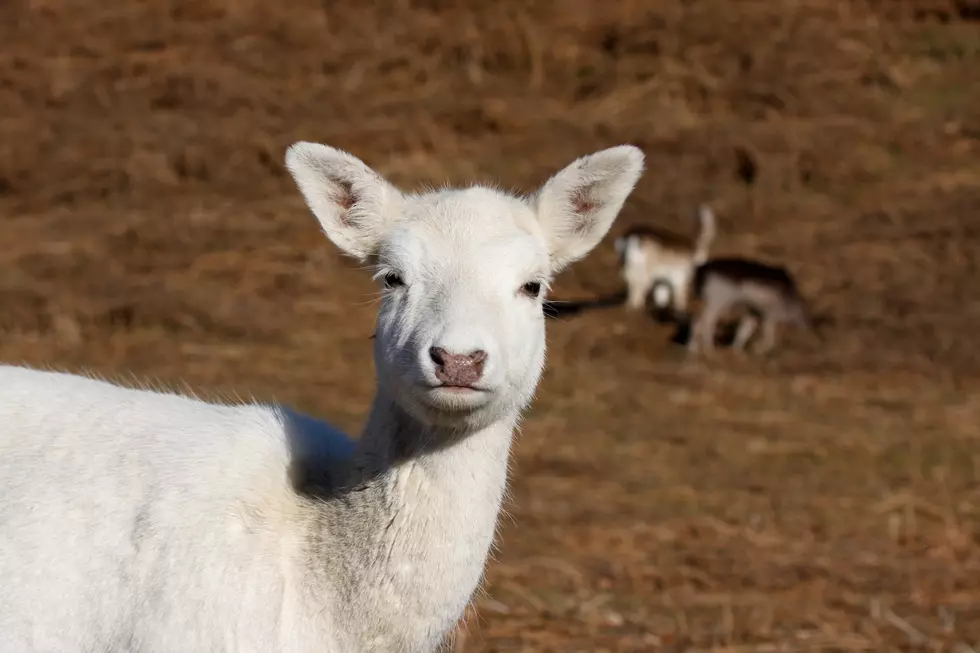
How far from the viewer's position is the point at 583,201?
5789mm

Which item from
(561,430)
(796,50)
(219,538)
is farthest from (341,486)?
(796,50)

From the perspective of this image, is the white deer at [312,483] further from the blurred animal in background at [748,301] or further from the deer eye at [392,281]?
the blurred animal in background at [748,301]

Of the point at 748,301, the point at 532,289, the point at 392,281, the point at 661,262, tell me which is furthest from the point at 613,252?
the point at 392,281

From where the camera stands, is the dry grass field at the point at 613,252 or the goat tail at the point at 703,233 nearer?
the dry grass field at the point at 613,252

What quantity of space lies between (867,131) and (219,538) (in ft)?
50.1

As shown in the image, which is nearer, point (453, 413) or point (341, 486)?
point (453, 413)

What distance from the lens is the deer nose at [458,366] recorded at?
4.76 m

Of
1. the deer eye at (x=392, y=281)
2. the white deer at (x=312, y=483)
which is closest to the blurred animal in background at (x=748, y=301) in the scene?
the white deer at (x=312, y=483)

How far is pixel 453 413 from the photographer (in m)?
4.98

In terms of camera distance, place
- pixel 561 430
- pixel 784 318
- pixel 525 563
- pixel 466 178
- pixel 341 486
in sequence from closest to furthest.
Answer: pixel 341 486, pixel 525 563, pixel 561 430, pixel 784 318, pixel 466 178

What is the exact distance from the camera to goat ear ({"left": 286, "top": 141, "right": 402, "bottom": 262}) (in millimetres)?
5523

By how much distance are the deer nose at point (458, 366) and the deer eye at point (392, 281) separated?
1.78 ft

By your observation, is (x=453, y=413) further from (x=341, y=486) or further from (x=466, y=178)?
(x=466, y=178)

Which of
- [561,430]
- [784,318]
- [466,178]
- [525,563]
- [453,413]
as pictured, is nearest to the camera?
[453,413]
